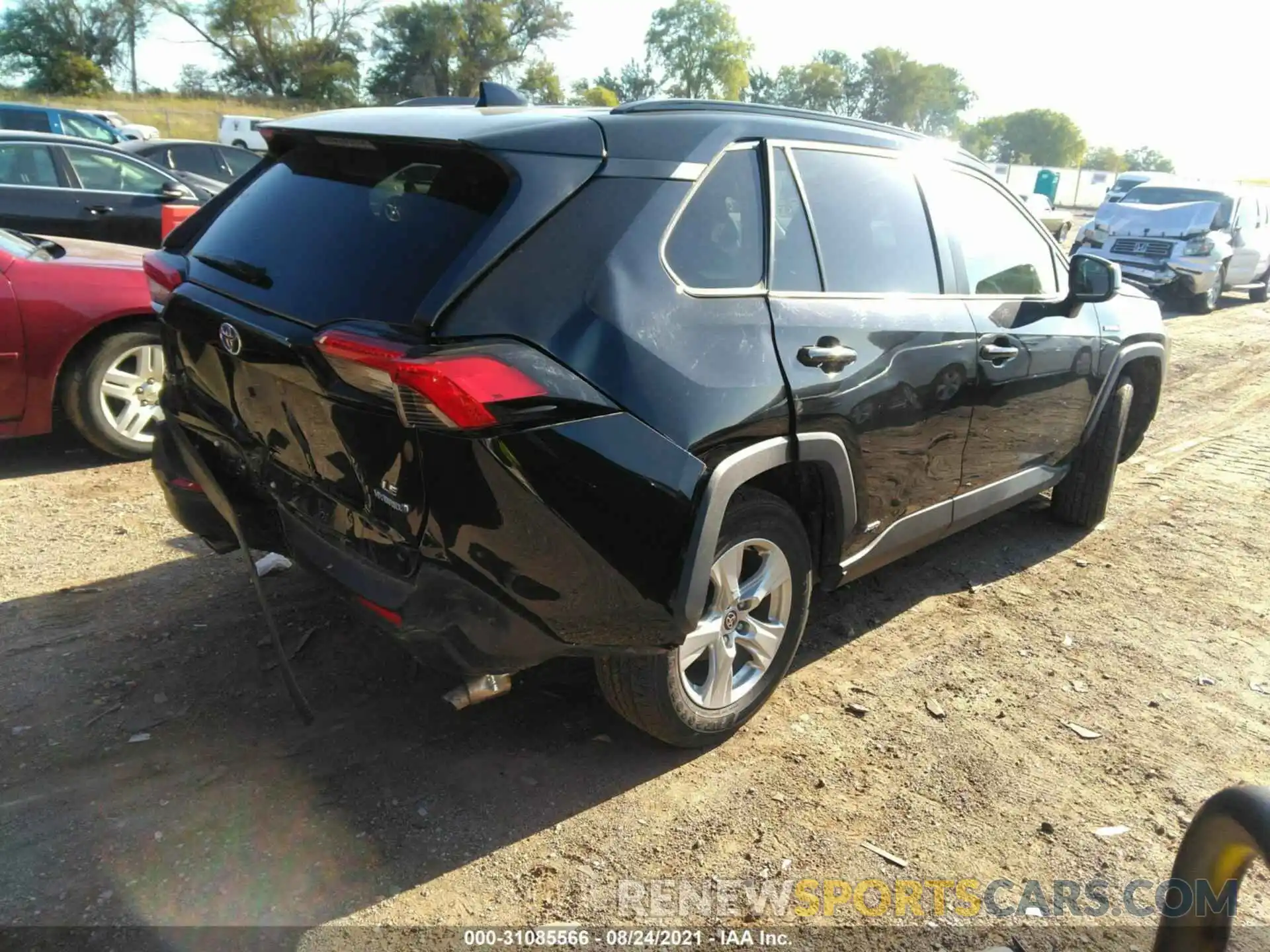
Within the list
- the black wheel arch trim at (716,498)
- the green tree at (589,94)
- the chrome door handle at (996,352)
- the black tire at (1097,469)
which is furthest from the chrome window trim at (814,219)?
the green tree at (589,94)

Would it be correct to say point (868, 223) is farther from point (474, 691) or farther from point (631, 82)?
point (631, 82)

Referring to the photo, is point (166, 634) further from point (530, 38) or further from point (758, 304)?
point (530, 38)

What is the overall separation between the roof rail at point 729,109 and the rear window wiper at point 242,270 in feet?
3.64

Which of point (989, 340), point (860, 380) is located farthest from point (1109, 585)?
point (860, 380)

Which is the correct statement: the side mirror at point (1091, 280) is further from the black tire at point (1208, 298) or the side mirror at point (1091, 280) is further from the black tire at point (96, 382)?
the black tire at point (1208, 298)

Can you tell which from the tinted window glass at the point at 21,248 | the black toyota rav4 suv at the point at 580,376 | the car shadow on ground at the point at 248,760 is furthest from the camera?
the tinted window glass at the point at 21,248

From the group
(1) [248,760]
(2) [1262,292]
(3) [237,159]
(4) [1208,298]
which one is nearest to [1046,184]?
(2) [1262,292]

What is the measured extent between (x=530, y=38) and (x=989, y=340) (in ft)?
244

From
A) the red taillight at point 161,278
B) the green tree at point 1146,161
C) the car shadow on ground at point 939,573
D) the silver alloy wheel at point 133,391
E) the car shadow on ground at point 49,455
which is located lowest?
the car shadow on ground at point 939,573

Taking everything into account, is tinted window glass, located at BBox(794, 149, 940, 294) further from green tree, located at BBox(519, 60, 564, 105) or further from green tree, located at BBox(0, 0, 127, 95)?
green tree, located at BBox(519, 60, 564, 105)

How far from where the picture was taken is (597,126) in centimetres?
262

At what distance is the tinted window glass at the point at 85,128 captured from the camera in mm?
15172

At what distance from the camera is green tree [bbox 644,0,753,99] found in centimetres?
8444

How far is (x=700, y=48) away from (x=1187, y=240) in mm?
80006
